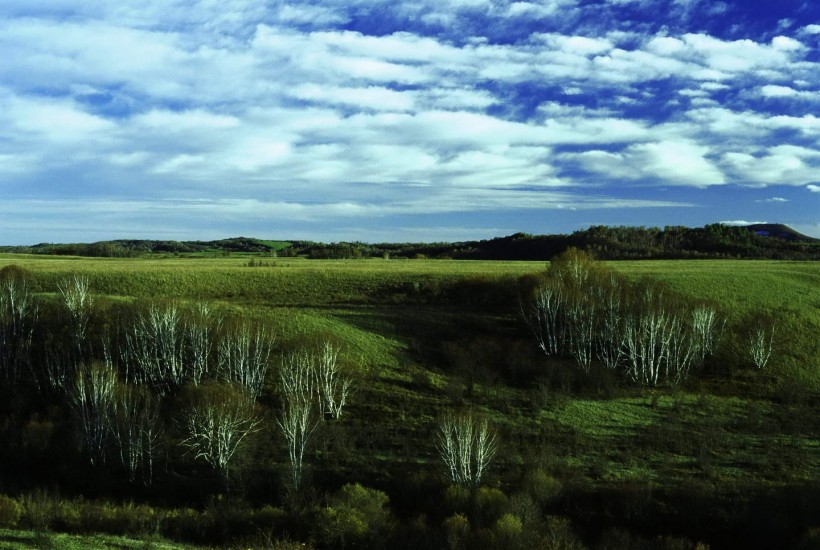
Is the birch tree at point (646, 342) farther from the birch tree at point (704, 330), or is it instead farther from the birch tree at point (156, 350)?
the birch tree at point (156, 350)

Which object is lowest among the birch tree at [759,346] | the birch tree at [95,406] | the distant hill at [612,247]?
the birch tree at [95,406]

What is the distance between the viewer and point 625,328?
51688mm

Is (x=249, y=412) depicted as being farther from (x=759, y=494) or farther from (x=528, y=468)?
(x=759, y=494)

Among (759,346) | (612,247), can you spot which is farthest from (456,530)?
(612,247)

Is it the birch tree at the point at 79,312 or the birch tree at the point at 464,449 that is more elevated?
the birch tree at the point at 79,312

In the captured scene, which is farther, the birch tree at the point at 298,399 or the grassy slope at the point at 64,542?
the birch tree at the point at 298,399

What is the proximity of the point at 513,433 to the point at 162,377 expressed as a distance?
25.9 m

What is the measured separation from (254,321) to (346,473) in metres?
18.8

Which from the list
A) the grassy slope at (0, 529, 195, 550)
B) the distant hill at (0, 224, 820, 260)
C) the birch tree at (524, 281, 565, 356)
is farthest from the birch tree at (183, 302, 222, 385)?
the distant hill at (0, 224, 820, 260)

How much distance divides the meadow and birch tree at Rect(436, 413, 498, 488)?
958mm

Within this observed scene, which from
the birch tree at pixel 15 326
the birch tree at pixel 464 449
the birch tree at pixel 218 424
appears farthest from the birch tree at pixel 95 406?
the birch tree at pixel 464 449

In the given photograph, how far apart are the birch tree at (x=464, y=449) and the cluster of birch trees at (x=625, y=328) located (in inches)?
819

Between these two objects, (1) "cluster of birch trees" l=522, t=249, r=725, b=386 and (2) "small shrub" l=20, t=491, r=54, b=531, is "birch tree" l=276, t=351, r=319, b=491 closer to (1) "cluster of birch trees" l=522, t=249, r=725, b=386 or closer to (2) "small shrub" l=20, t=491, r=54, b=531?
(2) "small shrub" l=20, t=491, r=54, b=531

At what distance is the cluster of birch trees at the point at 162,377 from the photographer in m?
35.4
